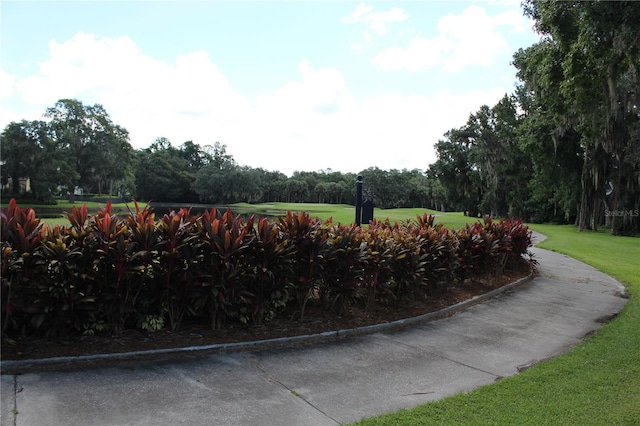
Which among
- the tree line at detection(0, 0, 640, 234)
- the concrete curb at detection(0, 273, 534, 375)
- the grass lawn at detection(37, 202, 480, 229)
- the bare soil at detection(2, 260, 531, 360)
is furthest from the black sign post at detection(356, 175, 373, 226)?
the grass lawn at detection(37, 202, 480, 229)

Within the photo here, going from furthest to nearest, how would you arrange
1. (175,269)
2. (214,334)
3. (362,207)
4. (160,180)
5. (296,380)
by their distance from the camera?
(160,180) → (362,207) → (214,334) → (175,269) → (296,380)

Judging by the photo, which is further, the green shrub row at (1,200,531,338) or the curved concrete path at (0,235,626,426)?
the green shrub row at (1,200,531,338)

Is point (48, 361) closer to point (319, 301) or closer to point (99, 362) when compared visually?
point (99, 362)

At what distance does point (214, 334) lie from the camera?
15.9ft

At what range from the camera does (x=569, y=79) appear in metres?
9.30

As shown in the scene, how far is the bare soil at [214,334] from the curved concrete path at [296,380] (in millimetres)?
288

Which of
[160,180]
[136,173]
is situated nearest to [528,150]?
[160,180]

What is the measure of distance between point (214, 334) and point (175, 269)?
2.80 ft

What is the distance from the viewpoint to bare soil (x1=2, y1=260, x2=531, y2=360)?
4039mm

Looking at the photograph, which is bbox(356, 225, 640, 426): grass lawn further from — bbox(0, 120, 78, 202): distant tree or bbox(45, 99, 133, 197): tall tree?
bbox(45, 99, 133, 197): tall tree

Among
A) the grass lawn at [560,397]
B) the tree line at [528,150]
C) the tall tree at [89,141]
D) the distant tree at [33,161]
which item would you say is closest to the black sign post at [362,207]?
the tree line at [528,150]

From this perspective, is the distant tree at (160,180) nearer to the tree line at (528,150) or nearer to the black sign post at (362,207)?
the tree line at (528,150)

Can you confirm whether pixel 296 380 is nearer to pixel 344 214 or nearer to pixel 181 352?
pixel 181 352

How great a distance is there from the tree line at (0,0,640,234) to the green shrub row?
15.4 ft
